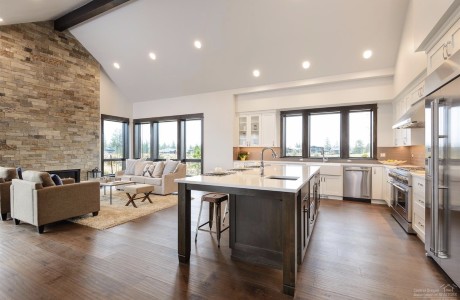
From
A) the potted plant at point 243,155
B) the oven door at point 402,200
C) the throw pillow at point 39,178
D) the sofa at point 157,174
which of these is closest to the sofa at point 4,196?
the throw pillow at point 39,178

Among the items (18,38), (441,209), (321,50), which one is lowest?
(441,209)

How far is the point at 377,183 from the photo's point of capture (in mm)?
5457

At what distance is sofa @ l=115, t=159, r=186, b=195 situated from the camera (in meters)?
6.14

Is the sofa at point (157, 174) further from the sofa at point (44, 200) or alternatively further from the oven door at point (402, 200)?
the oven door at point (402, 200)

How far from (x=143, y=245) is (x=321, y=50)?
5391mm

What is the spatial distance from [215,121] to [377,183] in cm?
486

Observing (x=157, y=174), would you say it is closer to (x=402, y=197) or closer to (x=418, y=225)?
(x=402, y=197)

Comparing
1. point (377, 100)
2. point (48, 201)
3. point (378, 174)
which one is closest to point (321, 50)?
point (377, 100)

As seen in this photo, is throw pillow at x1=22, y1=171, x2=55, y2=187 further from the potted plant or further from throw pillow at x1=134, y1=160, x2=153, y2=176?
the potted plant

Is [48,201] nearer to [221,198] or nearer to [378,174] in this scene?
[221,198]

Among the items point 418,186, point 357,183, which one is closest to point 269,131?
point 357,183

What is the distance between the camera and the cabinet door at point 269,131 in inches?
271

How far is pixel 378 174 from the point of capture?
5.44 meters

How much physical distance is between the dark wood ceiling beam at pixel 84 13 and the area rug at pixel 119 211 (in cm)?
461
